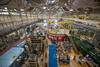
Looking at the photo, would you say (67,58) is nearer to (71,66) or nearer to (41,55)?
(71,66)

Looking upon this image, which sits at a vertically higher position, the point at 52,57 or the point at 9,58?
the point at 9,58

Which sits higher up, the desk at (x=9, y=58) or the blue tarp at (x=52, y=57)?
the desk at (x=9, y=58)

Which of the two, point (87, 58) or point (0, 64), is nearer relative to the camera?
point (0, 64)

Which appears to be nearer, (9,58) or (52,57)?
(9,58)

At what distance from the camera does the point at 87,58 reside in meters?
11.0

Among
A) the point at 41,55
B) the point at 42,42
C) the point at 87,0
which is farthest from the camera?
the point at 42,42

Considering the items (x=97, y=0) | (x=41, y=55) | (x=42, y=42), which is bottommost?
(x=41, y=55)

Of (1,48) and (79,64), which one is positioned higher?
(1,48)

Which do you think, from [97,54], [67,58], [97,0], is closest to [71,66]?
[67,58]

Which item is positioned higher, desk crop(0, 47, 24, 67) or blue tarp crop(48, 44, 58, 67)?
desk crop(0, 47, 24, 67)

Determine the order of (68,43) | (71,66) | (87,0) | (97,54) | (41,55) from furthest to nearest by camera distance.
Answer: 1. (68,43)
2. (41,55)
3. (71,66)
4. (97,54)
5. (87,0)

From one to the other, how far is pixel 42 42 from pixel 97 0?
833cm

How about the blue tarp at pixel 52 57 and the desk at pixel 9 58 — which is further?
the blue tarp at pixel 52 57

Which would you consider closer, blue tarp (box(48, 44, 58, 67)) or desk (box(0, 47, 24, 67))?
desk (box(0, 47, 24, 67))
